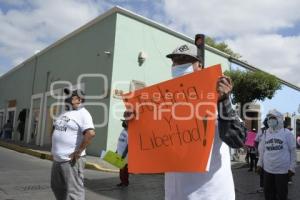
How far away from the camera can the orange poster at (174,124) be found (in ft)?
9.27

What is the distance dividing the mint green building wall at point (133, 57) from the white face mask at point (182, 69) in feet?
47.7

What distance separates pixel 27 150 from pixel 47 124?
399 centimetres

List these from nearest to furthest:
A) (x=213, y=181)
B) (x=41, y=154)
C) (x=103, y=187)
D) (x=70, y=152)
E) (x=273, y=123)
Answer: (x=213, y=181), (x=70, y=152), (x=273, y=123), (x=103, y=187), (x=41, y=154)

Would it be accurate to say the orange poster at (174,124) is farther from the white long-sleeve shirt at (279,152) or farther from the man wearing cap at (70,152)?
the white long-sleeve shirt at (279,152)

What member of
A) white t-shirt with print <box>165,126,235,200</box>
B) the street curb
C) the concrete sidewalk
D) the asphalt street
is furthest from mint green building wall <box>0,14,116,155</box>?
white t-shirt with print <box>165,126,235,200</box>

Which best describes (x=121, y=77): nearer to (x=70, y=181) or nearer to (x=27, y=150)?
(x=27, y=150)

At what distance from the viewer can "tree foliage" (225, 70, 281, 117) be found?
2302cm

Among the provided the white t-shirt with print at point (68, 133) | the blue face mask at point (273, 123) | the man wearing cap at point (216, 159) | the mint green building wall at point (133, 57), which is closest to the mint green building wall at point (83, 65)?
the mint green building wall at point (133, 57)

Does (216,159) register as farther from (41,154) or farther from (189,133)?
(41,154)

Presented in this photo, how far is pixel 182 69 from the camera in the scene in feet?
10.2

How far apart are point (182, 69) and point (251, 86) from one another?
2064 centimetres

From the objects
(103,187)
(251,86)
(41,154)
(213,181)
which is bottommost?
(103,187)

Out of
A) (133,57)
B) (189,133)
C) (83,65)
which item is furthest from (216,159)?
(83,65)

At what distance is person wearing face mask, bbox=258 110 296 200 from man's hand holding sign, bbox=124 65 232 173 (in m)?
3.94
